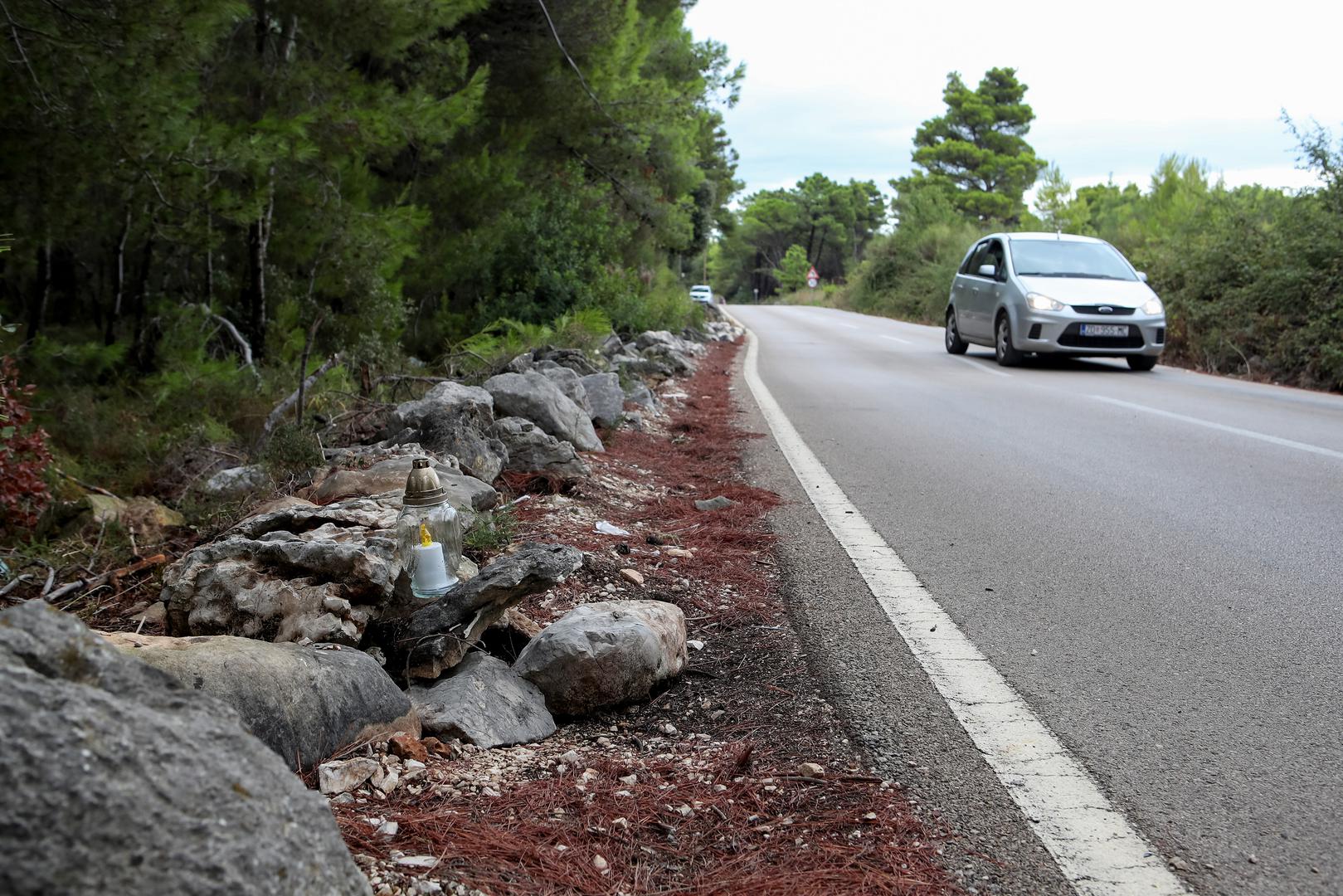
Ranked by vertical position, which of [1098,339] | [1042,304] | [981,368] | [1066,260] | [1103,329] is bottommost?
[981,368]

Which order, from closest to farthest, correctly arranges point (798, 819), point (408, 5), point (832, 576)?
1. point (798, 819)
2. point (832, 576)
3. point (408, 5)

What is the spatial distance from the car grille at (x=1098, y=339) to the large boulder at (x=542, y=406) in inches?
343

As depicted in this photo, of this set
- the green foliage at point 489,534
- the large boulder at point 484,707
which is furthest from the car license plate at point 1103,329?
the large boulder at point 484,707

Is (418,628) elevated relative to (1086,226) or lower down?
lower down

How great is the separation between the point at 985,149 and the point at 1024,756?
206 ft

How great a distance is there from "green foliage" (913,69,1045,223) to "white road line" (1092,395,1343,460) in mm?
50384

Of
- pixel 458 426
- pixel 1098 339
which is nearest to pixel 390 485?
pixel 458 426

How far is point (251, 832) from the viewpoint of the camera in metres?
1.41

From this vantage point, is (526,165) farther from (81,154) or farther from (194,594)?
(194,594)

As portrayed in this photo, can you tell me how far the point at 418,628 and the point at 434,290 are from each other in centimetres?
1039

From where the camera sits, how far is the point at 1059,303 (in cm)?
1352

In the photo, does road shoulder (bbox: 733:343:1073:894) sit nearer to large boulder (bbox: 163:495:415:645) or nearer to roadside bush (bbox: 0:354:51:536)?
large boulder (bbox: 163:495:415:645)

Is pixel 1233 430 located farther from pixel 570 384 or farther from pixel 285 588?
pixel 285 588

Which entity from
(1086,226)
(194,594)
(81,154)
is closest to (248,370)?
(81,154)
